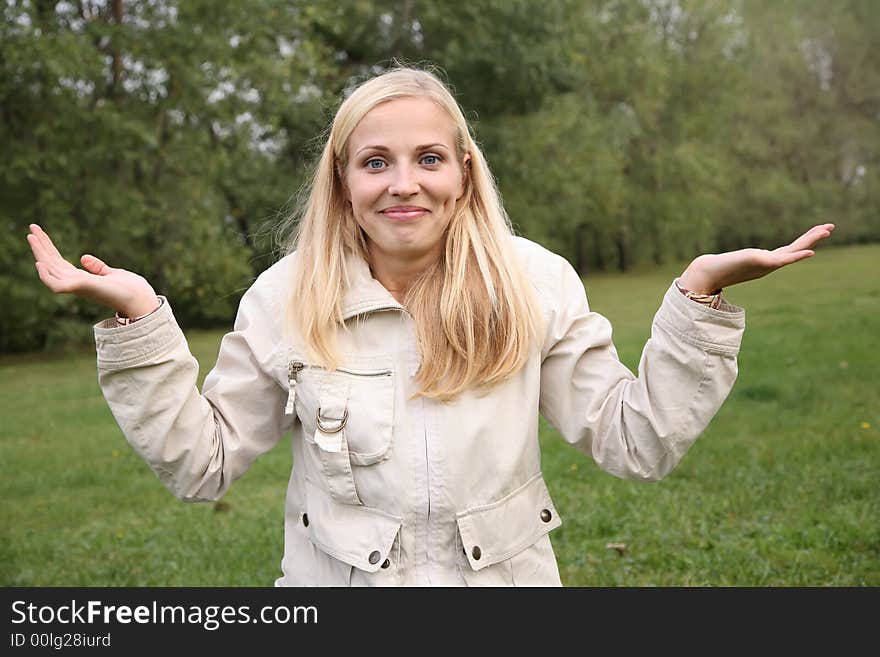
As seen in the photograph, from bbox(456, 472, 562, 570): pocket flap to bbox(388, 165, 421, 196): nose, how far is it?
0.75 metres

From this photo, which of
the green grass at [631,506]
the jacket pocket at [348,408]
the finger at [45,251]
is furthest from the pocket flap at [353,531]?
the green grass at [631,506]

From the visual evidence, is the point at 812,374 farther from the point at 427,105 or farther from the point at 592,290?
the point at 592,290

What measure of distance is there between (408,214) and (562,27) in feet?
68.1

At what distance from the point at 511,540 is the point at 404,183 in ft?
2.86

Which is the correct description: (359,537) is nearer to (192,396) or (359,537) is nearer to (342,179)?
(192,396)

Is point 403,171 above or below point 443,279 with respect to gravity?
above

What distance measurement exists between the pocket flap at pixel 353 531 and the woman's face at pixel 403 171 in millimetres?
632

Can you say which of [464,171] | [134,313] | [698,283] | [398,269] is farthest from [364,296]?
[698,283]

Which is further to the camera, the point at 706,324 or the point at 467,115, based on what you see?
the point at 467,115

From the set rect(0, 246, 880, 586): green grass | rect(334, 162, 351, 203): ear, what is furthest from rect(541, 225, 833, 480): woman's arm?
rect(0, 246, 880, 586): green grass

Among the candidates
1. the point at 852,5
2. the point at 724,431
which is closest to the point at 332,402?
the point at 724,431

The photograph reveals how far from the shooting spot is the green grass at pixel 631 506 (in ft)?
14.5

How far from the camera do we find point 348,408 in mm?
2176

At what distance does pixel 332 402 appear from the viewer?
2.18m
